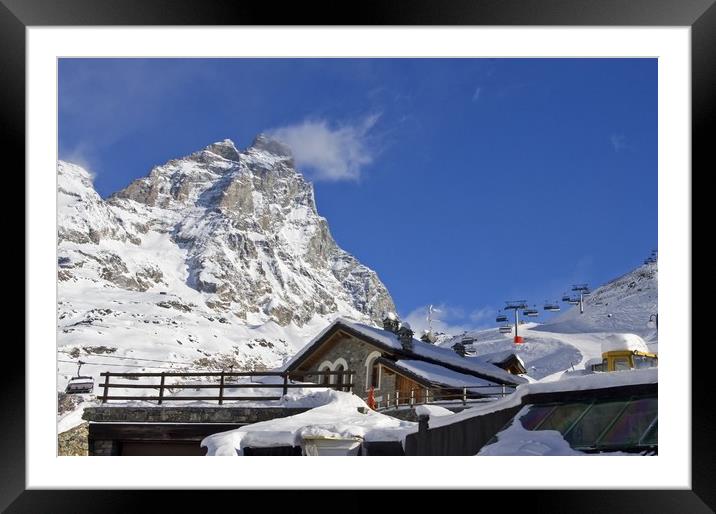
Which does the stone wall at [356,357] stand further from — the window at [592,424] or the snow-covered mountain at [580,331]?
the snow-covered mountain at [580,331]

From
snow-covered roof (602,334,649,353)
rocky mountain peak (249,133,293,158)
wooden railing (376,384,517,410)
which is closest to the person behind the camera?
snow-covered roof (602,334,649,353)

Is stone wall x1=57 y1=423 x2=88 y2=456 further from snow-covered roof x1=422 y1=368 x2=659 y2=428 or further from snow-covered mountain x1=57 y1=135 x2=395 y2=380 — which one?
snow-covered mountain x1=57 y1=135 x2=395 y2=380

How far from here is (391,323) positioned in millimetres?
18828

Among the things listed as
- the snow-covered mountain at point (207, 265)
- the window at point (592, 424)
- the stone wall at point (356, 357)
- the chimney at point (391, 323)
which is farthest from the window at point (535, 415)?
the snow-covered mountain at point (207, 265)

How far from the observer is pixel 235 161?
16900 cm

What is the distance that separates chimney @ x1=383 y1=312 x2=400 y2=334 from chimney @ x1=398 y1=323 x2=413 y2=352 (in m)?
0.58

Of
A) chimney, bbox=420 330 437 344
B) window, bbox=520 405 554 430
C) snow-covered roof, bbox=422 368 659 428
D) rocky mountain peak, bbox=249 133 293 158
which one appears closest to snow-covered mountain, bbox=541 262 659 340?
chimney, bbox=420 330 437 344

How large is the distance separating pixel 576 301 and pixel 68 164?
4207 inches

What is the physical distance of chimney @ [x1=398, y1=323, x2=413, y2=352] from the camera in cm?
1772

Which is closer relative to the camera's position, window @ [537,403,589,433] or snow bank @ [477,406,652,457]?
snow bank @ [477,406,652,457]

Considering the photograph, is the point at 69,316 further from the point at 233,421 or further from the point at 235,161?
the point at 235,161

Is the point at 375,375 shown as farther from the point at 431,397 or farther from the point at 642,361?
the point at 642,361
